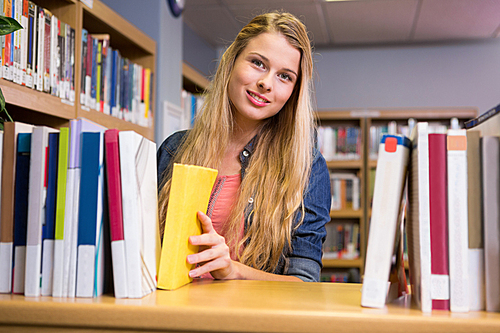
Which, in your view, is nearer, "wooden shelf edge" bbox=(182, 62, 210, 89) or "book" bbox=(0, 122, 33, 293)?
"book" bbox=(0, 122, 33, 293)

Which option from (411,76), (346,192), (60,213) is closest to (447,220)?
(60,213)

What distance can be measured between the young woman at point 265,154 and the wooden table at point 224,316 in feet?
1.24

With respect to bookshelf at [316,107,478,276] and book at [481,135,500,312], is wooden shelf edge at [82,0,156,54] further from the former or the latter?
bookshelf at [316,107,478,276]

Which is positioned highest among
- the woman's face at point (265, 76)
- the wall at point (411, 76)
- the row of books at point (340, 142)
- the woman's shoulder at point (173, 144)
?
the wall at point (411, 76)

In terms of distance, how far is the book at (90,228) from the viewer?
26.9 inches

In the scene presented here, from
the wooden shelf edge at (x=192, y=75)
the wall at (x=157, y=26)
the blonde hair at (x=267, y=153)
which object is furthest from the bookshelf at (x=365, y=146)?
the blonde hair at (x=267, y=153)

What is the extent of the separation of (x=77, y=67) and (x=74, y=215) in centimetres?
134

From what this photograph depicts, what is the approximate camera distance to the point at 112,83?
2.17 meters

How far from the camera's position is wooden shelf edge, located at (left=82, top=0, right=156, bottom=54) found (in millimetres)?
2016

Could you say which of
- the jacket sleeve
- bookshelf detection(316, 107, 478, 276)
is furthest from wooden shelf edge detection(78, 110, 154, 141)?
bookshelf detection(316, 107, 478, 276)

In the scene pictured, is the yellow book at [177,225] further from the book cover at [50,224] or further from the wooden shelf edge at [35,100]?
the wooden shelf edge at [35,100]

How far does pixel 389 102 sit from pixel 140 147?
398 centimetres

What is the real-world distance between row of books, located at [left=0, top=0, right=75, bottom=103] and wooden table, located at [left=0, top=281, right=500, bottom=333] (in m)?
1.04

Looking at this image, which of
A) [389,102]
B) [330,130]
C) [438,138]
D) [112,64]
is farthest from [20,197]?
[389,102]
